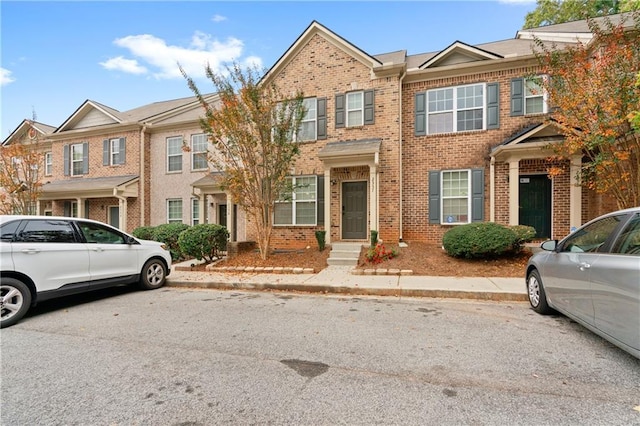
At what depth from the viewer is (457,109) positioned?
440 inches

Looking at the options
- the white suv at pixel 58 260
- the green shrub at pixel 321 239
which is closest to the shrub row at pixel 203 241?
the white suv at pixel 58 260

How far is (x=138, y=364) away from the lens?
343 centimetres

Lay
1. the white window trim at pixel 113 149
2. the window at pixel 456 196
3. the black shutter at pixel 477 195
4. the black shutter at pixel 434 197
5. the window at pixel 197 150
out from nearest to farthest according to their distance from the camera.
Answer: the black shutter at pixel 477 195 → the window at pixel 456 196 → the black shutter at pixel 434 197 → the window at pixel 197 150 → the white window trim at pixel 113 149

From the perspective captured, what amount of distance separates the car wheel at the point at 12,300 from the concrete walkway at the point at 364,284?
2983mm

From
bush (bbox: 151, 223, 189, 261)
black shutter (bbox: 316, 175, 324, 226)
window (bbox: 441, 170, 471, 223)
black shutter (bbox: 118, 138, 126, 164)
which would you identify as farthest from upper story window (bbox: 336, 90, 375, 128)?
black shutter (bbox: 118, 138, 126, 164)

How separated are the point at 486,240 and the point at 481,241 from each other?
0.12 m

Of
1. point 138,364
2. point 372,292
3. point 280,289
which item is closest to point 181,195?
point 280,289

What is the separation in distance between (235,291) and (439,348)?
4.81m

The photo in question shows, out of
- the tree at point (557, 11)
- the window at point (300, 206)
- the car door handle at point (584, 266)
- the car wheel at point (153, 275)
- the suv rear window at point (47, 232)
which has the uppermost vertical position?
the tree at point (557, 11)

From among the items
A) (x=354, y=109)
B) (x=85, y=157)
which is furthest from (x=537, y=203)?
(x=85, y=157)

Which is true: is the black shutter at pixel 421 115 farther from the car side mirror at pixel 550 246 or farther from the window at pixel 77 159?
the window at pixel 77 159

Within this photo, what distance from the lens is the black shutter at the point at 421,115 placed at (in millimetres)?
11469

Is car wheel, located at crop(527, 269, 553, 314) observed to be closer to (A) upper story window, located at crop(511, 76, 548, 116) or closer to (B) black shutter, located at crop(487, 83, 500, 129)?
(B) black shutter, located at crop(487, 83, 500, 129)

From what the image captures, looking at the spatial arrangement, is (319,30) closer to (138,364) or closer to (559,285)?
(559,285)
